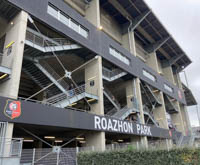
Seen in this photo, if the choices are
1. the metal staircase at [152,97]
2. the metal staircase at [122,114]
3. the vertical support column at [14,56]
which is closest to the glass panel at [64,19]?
the vertical support column at [14,56]

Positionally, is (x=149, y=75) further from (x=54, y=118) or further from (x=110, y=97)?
(x=54, y=118)

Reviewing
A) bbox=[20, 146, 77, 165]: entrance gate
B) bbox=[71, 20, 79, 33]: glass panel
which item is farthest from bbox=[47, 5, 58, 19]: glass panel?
bbox=[20, 146, 77, 165]: entrance gate

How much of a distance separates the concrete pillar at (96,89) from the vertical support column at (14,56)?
789 cm

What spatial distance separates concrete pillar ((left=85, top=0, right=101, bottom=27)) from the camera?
68.8 ft

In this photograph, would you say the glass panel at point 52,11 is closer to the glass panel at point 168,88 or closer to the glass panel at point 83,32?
Answer: the glass panel at point 83,32

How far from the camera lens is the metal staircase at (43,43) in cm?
1365

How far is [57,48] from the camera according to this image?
49.1 feet

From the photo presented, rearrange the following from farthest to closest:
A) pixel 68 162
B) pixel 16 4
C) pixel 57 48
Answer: pixel 57 48 < pixel 16 4 < pixel 68 162

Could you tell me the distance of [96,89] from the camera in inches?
713

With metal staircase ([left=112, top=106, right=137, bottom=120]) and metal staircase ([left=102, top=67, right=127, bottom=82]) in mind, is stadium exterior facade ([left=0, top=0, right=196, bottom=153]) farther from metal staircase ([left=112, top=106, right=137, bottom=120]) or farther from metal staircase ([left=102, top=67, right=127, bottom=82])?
metal staircase ([left=112, top=106, right=137, bottom=120])

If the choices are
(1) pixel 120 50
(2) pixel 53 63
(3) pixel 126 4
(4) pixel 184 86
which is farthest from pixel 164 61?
(2) pixel 53 63

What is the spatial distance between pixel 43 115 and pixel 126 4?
21.2m

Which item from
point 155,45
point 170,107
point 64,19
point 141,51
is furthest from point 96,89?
point 170,107

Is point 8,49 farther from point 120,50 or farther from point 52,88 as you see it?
point 120,50
